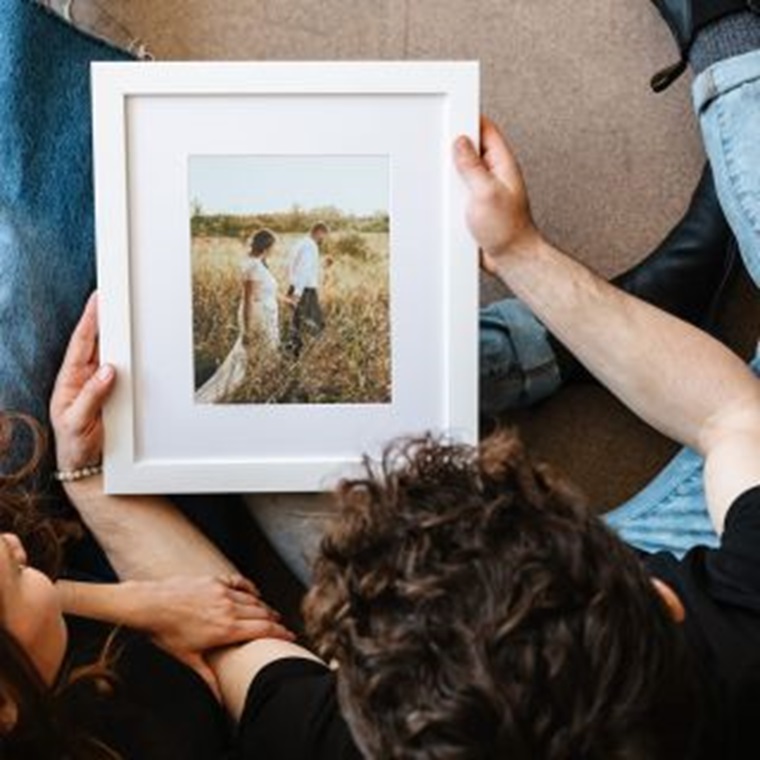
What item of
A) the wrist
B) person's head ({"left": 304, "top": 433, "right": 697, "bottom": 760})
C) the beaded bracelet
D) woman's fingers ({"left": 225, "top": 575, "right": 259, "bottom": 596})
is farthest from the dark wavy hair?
the wrist

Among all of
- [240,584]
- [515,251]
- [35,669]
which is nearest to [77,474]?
[240,584]

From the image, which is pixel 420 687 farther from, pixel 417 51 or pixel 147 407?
pixel 417 51

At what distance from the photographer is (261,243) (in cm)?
109

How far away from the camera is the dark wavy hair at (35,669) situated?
859 millimetres

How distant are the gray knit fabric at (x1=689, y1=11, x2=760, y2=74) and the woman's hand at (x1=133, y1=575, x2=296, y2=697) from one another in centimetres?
68

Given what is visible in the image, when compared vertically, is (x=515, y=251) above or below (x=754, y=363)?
above

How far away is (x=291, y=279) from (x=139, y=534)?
27 cm

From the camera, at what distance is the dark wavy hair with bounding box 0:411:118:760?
0.86 m

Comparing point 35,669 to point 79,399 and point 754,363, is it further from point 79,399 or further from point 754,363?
point 754,363

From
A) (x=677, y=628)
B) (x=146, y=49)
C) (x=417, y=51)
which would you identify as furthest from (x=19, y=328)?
(x=677, y=628)

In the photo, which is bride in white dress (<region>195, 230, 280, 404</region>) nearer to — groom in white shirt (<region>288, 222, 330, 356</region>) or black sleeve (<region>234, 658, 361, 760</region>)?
groom in white shirt (<region>288, 222, 330, 356</region>)

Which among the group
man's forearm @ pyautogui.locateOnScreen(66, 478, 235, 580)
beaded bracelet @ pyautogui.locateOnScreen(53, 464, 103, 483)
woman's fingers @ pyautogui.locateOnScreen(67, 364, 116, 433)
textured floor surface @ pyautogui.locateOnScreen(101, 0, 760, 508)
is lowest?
man's forearm @ pyautogui.locateOnScreen(66, 478, 235, 580)

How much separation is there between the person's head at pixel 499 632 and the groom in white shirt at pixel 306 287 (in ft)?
1.15

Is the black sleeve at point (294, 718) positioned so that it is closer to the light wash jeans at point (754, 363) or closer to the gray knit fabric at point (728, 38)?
the light wash jeans at point (754, 363)
